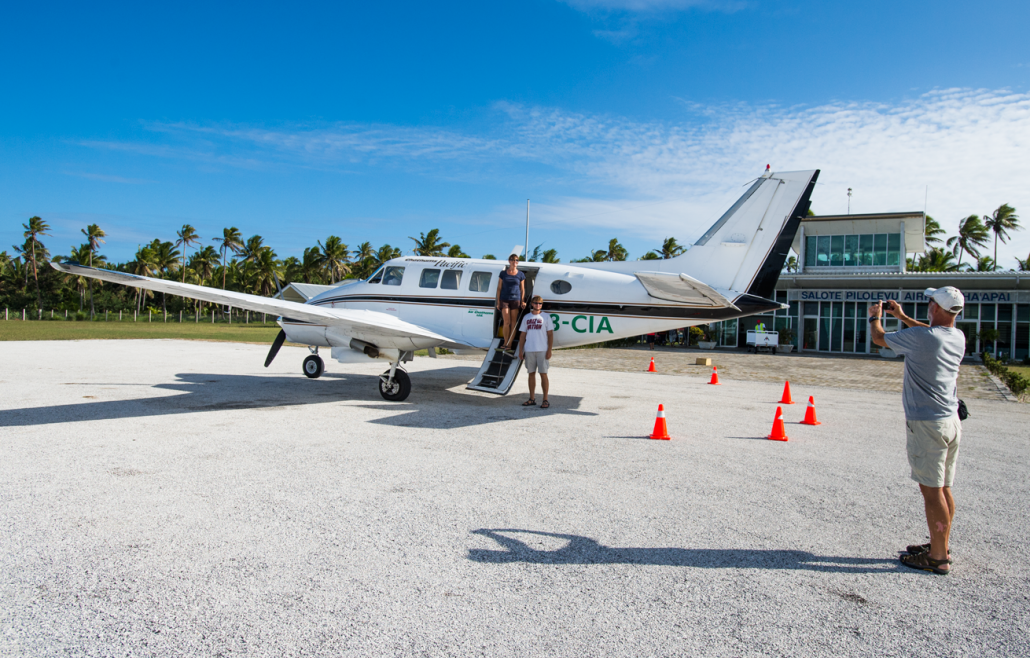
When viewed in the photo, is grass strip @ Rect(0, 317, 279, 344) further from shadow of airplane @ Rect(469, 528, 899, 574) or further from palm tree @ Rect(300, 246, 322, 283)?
palm tree @ Rect(300, 246, 322, 283)

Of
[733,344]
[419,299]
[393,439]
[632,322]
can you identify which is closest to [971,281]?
[733,344]

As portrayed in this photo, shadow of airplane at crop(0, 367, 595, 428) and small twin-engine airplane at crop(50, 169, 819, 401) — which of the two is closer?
shadow of airplane at crop(0, 367, 595, 428)

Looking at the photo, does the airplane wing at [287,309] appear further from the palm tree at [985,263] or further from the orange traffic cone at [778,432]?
the palm tree at [985,263]

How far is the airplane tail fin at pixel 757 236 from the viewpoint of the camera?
10188 mm

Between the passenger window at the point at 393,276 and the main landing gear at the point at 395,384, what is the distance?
2011 millimetres

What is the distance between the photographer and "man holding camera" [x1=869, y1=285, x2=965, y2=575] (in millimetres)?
3715

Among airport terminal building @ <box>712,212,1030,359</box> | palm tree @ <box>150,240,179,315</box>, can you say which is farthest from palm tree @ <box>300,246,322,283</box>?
airport terminal building @ <box>712,212,1030,359</box>

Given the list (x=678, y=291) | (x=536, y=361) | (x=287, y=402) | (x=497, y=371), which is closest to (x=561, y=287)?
(x=536, y=361)

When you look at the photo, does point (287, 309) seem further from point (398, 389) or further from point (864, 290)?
point (864, 290)

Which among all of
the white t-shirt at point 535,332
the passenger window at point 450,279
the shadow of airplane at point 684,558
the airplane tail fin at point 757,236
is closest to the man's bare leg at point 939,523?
the shadow of airplane at point 684,558

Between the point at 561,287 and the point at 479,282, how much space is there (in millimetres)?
1673

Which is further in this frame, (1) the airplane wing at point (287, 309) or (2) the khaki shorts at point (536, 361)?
(2) the khaki shorts at point (536, 361)

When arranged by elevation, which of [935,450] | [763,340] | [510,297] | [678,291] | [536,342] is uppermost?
[678,291]

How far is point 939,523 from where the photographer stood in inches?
146
